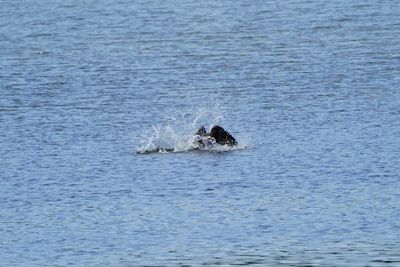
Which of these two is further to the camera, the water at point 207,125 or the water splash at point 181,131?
the water splash at point 181,131

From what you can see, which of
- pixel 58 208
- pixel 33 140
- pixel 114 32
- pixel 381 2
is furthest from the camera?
pixel 381 2

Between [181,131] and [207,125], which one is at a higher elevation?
[181,131]

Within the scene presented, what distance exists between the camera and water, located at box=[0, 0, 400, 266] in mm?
29266

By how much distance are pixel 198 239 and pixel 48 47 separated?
108ft

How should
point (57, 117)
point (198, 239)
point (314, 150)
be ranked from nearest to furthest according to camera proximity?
point (198, 239), point (314, 150), point (57, 117)

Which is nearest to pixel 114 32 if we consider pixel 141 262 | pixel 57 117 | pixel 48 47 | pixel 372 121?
pixel 48 47

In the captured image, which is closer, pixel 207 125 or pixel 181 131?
pixel 181 131

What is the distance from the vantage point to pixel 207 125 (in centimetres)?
4481

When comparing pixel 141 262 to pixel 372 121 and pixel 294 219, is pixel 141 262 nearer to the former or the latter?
pixel 294 219

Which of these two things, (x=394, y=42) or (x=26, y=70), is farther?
(x=394, y=42)

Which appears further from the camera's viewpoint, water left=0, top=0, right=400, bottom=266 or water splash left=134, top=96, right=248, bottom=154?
water splash left=134, top=96, right=248, bottom=154

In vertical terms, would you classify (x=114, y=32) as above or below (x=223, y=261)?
below

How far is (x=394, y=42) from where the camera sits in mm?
58281

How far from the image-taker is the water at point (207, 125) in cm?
2927
